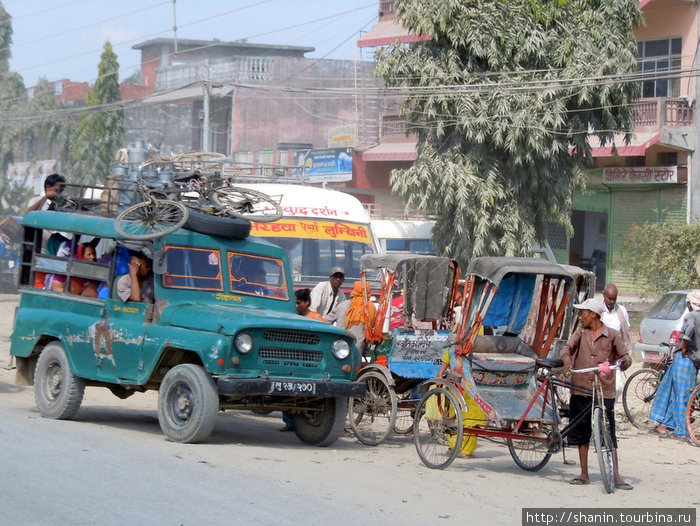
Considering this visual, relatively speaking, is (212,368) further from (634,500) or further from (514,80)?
(514,80)

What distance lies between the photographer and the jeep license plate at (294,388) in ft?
31.4

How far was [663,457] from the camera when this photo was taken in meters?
11.3

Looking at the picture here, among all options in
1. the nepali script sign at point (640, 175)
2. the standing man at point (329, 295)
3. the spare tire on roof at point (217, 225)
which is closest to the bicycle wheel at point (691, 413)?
the standing man at point (329, 295)

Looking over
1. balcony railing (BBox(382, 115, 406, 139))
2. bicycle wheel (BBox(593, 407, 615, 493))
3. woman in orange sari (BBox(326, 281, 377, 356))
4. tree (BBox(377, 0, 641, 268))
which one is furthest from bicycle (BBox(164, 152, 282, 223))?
balcony railing (BBox(382, 115, 406, 139))

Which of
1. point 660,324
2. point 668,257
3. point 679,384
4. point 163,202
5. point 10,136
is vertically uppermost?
point 10,136

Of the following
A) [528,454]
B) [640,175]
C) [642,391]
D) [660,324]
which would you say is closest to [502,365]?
[528,454]

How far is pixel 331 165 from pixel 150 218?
26095 millimetres

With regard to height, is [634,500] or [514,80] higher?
[514,80]

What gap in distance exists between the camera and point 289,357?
9.88 metres

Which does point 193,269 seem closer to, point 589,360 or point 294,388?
point 294,388

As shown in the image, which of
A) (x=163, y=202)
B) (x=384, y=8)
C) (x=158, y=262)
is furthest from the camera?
(x=384, y=8)

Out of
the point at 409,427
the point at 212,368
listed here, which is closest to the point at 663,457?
the point at 409,427

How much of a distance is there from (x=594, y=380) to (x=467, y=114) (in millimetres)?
14120

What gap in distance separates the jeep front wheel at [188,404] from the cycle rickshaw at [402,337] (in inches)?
80.0
